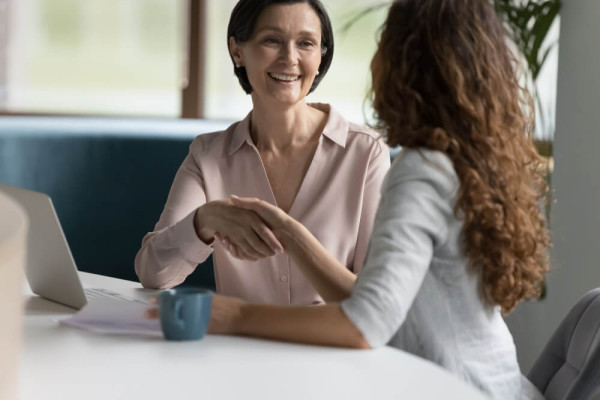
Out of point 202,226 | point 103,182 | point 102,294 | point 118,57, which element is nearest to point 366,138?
point 202,226

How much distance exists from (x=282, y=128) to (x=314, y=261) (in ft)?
2.32

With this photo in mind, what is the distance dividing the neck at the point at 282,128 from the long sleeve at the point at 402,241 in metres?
0.90

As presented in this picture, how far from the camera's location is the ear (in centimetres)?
221

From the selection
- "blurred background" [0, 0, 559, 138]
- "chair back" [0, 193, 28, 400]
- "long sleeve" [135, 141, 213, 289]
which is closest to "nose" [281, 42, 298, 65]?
"long sleeve" [135, 141, 213, 289]

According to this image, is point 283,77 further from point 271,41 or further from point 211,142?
point 211,142

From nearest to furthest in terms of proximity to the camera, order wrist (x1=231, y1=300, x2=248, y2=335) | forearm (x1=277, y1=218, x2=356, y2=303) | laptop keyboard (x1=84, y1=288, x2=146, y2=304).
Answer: wrist (x1=231, y1=300, x2=248, y2=335) < forearm (x1=277, y1=218, x2=356, y2=303) < laptop keyboard (x1=84, y1=288, x2=146, y2=304)

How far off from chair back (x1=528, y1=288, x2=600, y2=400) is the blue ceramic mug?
1.97ft

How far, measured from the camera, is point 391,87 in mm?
1350

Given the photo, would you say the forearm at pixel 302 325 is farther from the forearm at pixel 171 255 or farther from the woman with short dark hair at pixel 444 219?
the forearm at pixel 171 255

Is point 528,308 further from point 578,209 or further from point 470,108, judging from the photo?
point 470,108

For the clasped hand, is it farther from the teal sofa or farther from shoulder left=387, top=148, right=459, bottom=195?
the teal sofa

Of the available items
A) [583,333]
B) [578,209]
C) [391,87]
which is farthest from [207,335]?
[578,209]

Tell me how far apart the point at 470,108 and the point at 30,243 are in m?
0.78

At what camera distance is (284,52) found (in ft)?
6.98
